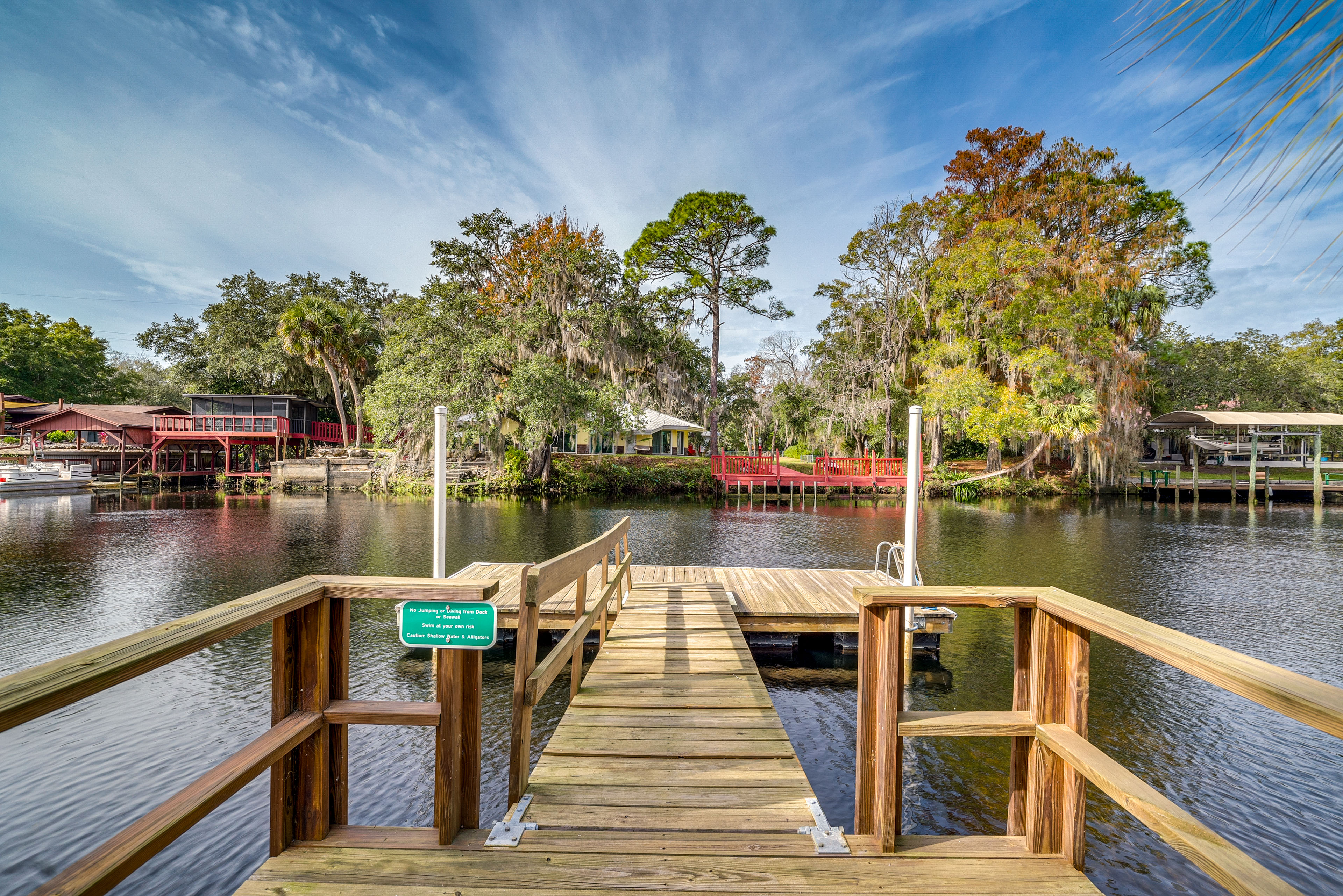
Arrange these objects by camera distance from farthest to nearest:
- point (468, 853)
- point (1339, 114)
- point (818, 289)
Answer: point (818, 289)
point (468, 853)
point (1339, 114)

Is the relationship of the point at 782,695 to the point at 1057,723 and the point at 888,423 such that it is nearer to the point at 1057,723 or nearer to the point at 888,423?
the point at 1057,723

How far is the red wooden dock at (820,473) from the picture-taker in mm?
23906

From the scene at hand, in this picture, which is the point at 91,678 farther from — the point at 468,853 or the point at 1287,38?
the point at 1287,38

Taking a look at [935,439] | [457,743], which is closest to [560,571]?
[457,743]

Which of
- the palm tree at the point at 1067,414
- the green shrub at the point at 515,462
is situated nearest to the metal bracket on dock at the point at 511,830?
the green shrub at the point at 515,462

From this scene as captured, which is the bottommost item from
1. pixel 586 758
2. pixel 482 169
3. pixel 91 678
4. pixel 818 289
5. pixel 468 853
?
pixel 586 758

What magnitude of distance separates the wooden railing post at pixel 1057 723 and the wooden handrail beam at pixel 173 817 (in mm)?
2432

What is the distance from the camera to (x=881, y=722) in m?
2.01

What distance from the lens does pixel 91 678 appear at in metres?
1.14

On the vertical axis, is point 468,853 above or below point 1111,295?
below

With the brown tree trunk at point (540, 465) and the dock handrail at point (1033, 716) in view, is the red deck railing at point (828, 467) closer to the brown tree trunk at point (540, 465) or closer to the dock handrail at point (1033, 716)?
the brown tree trunk at point (540, 465)

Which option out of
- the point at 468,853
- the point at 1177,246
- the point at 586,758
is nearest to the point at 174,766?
the point at 586,758

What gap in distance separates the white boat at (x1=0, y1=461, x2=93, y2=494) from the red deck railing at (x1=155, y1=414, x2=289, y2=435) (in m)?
3.63

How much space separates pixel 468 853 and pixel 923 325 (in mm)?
30230
